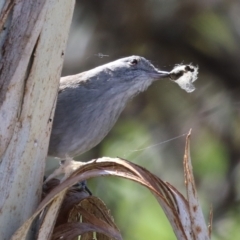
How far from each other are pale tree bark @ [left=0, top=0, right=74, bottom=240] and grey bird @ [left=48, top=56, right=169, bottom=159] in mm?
492

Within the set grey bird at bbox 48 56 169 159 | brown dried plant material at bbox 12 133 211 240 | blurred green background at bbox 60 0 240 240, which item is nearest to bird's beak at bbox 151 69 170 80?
grey bird at bbox 48 56 169 159

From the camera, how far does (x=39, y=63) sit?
1.08m

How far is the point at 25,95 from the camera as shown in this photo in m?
1.06

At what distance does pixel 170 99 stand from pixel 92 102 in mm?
1594

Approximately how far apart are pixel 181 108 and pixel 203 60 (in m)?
0.33

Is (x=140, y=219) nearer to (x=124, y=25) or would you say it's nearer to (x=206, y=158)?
(x=206, y=158)

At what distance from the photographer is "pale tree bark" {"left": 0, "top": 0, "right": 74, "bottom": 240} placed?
1.04 meters

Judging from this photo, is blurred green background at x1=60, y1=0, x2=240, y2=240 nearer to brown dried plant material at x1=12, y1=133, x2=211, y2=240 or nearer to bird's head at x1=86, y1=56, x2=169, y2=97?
bird's head at x1=86, y1=56, x2=169, y2=97

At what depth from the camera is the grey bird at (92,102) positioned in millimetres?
1608

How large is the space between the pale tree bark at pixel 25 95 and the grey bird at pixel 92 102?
49 centimetres

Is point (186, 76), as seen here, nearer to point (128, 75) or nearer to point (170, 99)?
point (128, 75)

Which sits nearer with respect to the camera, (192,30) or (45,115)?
(45,115)

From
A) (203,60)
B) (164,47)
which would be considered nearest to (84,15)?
(164,47)

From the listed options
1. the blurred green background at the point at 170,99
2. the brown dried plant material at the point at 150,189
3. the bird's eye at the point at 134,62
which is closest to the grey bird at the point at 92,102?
the bird's eye at the point at 134,62
